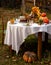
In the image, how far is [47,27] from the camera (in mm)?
6375

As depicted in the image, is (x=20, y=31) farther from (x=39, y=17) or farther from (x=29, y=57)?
(x=39, y=17)

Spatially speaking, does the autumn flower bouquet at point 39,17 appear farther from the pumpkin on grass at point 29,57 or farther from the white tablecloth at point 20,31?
the pumpkin on grass at point 29,57

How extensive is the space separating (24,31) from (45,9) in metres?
9.49

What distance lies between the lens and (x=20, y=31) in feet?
21.0

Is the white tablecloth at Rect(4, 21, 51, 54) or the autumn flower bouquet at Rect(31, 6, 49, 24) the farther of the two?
the autumn flower bouquet at Rect(31, 6, 49, 24)

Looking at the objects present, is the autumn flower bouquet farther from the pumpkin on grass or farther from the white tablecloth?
the pumpkin on grass

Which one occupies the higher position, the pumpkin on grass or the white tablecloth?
the white tablecloth

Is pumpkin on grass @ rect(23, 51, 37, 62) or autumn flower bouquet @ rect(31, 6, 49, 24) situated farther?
autumn flower bouquet @ rect(31, 6, 49, 24)

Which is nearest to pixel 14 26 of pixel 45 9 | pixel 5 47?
pixel 5 47

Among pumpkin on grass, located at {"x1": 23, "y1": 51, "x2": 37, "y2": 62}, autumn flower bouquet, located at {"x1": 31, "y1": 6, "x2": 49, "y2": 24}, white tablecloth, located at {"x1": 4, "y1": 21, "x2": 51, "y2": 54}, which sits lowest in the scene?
pumpkin on grass, located at {"x1": 23, "y1": 51, "x2": 37, "y2": 62}

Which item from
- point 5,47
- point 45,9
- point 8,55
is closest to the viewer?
point 8,55

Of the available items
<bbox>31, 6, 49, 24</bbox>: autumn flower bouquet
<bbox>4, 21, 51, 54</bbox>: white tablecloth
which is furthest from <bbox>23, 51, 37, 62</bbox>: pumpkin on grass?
<bbox>31, 6, 49, 24</bbox>: autumn flower bouquet

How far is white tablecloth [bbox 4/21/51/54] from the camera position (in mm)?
6297

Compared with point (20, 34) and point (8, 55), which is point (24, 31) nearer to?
→ point (20, 34)
